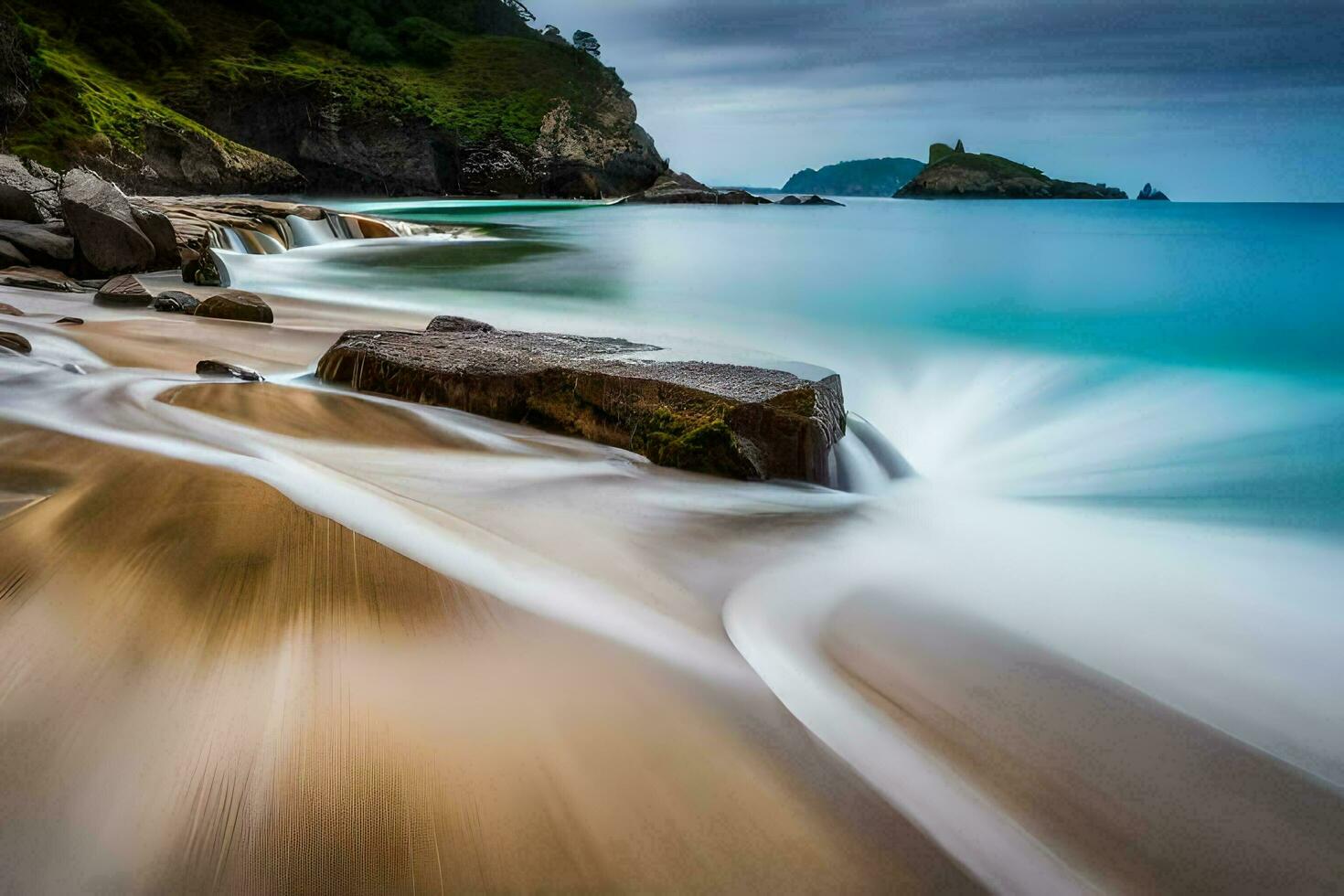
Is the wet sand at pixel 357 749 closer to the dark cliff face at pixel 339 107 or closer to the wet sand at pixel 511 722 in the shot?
the wet sand at pixel 511 722

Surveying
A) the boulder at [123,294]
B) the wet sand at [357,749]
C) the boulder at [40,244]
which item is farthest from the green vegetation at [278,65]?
the wet sand at [357,749]

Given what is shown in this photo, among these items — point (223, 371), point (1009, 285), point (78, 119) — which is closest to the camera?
point (223, 371)

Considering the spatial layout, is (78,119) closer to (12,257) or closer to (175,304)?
(12,257)

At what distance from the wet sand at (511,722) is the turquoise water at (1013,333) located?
2.38 metres

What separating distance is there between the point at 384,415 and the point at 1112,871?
12.4 ft

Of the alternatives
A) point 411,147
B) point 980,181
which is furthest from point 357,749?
point 980,181

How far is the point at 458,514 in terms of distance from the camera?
3141 mm

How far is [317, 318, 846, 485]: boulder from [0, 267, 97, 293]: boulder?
4.76 m

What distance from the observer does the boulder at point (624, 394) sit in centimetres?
382

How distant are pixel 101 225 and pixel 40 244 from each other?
616 millimetres

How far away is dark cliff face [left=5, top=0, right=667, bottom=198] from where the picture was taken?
91.4 feet

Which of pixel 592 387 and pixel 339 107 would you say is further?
pixel 339 107

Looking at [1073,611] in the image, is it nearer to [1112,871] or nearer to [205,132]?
[1112,871]

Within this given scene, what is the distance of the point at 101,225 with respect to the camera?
8953mm
